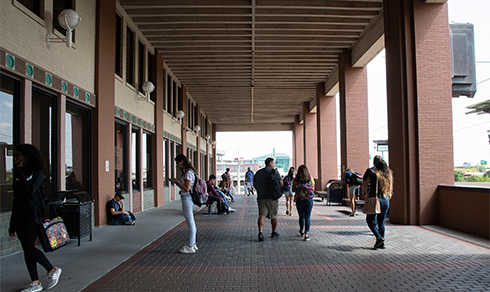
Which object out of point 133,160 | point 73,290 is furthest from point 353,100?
point 73,290

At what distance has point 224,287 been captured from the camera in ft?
15.3

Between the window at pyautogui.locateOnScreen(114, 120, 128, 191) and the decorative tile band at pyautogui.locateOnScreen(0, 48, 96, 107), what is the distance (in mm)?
2620

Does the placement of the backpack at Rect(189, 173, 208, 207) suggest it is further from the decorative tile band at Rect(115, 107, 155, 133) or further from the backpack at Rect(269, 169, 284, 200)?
the decorative tile band at Rect(115, 107, 155, 133)

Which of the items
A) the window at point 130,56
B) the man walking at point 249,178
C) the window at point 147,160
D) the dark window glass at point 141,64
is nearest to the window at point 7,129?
the window at point 130,56

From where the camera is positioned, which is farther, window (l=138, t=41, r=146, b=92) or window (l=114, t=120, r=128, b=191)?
window (l=138, t=41, r=146, b=92)

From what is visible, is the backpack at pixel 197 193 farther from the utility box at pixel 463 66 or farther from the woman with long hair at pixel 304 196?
the utility box at pixel 463 66

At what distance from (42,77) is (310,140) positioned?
2261cm

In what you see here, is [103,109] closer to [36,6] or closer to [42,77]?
[42,77]

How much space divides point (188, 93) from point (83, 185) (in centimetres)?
1605

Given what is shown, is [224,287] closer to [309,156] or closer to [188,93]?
[188,93]

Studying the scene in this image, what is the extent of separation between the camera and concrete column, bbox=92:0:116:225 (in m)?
9.73

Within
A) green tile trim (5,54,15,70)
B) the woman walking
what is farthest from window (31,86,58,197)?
the woman walking

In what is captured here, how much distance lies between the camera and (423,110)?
9680 millimetres

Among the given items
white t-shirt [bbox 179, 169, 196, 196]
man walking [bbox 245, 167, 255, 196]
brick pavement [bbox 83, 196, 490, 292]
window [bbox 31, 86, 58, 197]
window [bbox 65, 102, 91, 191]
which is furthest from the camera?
man walking [bbox 245, 167, 255, 196]
